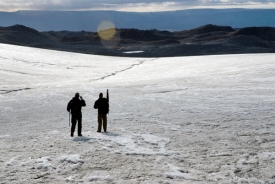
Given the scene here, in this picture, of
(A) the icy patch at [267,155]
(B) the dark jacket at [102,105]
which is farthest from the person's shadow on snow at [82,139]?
(A) the icy patch at [267,155]

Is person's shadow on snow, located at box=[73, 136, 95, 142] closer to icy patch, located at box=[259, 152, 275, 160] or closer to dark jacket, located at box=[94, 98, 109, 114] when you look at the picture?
dark jacket, located at box=[94, 98, 109, 114]

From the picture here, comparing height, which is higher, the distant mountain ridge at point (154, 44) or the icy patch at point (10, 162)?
the distant mountain ridge at point (154, 44)

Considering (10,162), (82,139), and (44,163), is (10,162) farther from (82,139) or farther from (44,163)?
(82,139)

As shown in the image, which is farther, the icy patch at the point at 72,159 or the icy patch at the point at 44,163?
the icy patch at the point at 72,159

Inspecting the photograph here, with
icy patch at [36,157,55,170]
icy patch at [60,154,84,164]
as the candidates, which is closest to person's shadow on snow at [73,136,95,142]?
icy patch at [60,154,84,164]

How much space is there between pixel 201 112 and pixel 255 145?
17.1 feet

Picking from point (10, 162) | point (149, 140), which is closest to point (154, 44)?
point (149, 140)

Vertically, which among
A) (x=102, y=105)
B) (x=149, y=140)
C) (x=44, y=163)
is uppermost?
(x=102, y=105)

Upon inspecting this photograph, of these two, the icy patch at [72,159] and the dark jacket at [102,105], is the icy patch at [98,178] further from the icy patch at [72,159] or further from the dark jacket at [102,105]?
the dark jacket at [102,105]

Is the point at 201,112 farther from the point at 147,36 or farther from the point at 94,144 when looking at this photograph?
the point at 147,36

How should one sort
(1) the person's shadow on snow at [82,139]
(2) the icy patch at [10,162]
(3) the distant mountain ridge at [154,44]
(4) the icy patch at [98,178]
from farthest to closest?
(3) the distant mountain ridge at [154,44] → (1) the person's shadow on snow at [82,139] → (2) the icy patch at [10,162] → (4) the icy patch at [98,178]

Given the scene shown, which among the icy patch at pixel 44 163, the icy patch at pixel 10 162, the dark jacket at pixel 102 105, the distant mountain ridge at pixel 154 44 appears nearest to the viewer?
the icy patch at pixel 44 163

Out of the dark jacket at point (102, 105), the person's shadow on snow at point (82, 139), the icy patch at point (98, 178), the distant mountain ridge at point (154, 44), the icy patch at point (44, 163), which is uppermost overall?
the distant mountain ridge at point (154, 44)

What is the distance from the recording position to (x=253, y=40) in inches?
4104
